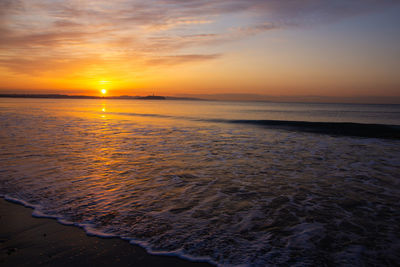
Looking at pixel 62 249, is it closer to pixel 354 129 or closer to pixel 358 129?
pixel 354 129

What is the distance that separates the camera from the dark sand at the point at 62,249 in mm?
3482

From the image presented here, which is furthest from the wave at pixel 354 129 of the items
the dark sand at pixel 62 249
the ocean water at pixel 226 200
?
the dark sand at pixel 62 249

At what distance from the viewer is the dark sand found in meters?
3.48

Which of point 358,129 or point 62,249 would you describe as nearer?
point 62,249

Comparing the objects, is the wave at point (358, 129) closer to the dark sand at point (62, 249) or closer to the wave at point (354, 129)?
the wave at point (354, 129)

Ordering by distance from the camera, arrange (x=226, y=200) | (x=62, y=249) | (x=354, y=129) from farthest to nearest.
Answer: (x=354, y=129) < (x=226, y=200) < (x=62, y=249)

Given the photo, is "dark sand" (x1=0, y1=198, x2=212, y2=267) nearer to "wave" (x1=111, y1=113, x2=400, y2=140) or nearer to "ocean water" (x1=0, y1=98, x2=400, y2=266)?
"ocean water" (x1=0, y1=98, x2=400, y2=266)

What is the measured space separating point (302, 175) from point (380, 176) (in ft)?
8.49

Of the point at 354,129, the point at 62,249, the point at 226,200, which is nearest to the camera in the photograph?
the point at 62,249

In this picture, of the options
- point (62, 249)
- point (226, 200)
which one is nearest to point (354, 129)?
point (226, 200)

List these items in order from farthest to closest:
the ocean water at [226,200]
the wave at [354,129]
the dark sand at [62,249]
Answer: the wave at [354,129]
the ocean water at [226,200]
the dark sand at [62,249]

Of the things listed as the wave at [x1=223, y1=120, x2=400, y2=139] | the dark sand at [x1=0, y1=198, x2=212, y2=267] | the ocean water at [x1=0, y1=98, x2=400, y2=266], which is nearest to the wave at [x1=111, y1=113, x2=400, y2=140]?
the wave at [x1=223, y1=120, x2=400, y2=139]

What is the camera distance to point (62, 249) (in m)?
3.77

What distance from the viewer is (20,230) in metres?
4.30
